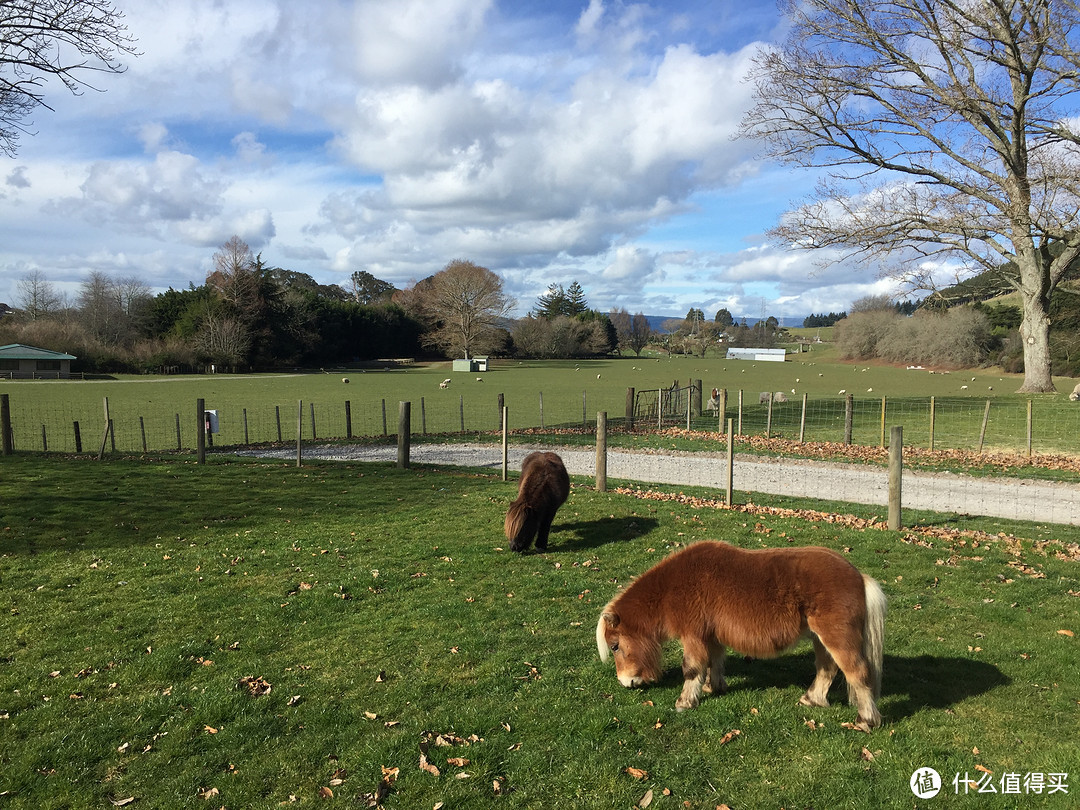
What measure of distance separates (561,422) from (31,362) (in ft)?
217

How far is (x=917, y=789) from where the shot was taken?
164 inches

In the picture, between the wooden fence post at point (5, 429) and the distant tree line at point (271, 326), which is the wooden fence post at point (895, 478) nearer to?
the wooden fence post at point (5, 429)

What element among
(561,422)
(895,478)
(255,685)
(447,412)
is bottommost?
(561,422)

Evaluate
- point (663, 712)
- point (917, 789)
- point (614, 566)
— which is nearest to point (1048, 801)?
point (917, 789)

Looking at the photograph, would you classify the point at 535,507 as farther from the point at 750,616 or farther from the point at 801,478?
the point at 801,478

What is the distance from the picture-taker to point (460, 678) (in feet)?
19.0

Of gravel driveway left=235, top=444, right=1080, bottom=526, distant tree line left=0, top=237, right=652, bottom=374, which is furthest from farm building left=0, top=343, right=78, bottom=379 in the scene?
gravel driveway left=235, top=444, right=1080, bottom=526

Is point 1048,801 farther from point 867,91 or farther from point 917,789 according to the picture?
point 867,91

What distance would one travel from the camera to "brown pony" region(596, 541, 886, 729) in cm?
476

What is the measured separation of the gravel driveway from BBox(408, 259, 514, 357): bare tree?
7496 centimetres

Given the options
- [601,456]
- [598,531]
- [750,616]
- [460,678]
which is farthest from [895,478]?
[460,678]

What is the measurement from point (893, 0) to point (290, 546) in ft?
95.9

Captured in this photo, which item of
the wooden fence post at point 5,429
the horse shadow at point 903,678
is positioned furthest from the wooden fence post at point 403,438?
the horse shadow at point 903,678

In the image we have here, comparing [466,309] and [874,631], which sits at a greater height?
[466,309]
